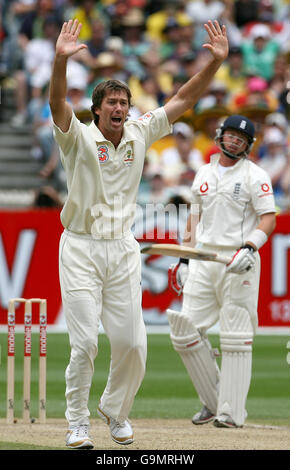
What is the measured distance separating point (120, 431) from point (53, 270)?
6.55 metres

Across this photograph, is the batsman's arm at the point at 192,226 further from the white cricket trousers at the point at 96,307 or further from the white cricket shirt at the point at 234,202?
the white cricket trousers at the point at 96,307

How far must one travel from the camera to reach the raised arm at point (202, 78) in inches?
270

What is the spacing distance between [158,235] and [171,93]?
367 cm

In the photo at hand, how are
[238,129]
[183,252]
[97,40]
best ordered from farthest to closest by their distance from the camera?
[97,40], [238,129], [183,252]

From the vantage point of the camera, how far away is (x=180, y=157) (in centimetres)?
1480

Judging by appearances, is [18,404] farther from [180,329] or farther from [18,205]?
[18,205]

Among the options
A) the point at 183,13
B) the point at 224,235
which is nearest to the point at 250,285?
the point at 224,235

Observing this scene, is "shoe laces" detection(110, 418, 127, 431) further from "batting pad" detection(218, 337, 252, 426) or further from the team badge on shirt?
the team badge on shirt

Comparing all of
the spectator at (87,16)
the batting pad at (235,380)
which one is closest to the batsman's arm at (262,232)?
the batting pad at (235,380)

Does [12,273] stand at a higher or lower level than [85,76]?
lower

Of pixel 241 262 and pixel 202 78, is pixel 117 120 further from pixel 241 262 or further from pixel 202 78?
pixel 241 262

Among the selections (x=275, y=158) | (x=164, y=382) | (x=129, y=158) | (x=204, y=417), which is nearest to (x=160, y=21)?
(x=275, y=158)

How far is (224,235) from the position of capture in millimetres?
7914

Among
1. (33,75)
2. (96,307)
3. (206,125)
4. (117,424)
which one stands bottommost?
(117,424)
